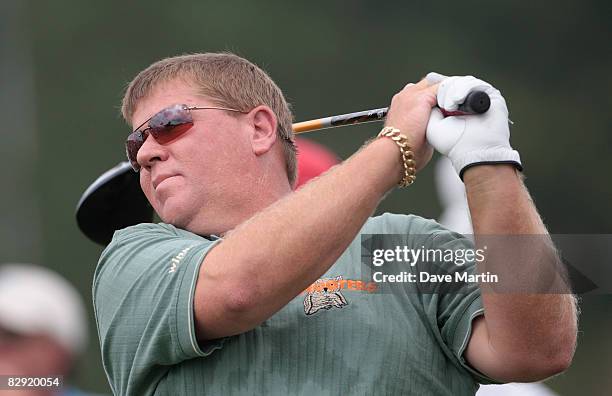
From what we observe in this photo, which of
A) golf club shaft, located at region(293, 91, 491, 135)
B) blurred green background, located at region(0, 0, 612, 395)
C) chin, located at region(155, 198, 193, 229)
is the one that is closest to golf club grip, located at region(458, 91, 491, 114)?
golf club shaft, located at region(293, 91, 491, 135)

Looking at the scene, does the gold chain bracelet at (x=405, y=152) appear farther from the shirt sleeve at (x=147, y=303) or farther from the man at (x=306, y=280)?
the shirt sleeve at (x=147, y=303)

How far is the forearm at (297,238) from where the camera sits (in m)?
2.82

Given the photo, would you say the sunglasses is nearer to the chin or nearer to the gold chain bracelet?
the chin

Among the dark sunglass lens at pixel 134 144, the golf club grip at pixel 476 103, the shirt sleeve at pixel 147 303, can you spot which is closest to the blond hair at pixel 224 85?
the dark sunglass lens at pixel 134 144

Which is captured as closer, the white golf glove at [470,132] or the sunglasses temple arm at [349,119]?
the white golf glove at [470,132]

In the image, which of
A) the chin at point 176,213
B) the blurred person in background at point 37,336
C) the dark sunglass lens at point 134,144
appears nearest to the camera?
the chin at point 176,213

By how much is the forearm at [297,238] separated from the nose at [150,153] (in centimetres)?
57

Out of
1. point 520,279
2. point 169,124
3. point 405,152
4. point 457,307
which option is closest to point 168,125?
point 169,124

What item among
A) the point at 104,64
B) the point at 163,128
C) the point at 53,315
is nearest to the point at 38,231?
the point at 104,64

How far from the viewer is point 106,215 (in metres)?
4.14

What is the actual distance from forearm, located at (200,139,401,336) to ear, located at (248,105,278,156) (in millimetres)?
693

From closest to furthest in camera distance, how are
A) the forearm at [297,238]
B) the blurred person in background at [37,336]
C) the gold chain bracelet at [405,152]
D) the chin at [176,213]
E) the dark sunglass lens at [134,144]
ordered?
the forearm at [297,238], the gold chain bracelet at [405,152], the chin at [176,213], the dark sunglass lens at [134,144], the blurred person in background at [37,336]

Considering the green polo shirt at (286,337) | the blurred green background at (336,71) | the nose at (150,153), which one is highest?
the blurred green background at (336,71)

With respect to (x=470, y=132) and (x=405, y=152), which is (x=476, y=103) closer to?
(x=470, y=132)
